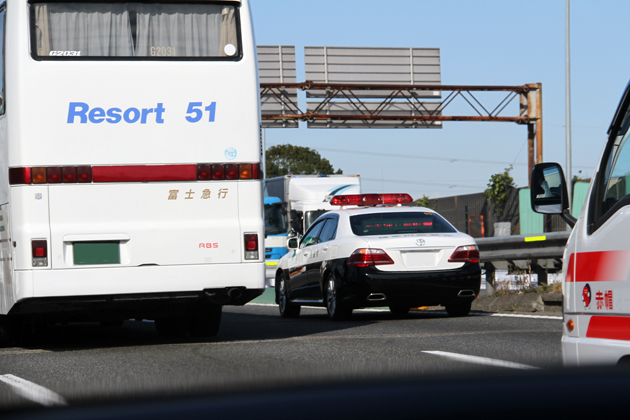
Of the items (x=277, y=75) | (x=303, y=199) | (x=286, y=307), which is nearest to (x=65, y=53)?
(x=286, y=307)

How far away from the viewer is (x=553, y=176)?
4.82 metres

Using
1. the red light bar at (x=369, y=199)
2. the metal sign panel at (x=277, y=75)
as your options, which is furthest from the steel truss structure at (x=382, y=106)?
the red light bar at (x=369, y=199)

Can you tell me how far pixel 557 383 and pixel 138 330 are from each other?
11.7 m

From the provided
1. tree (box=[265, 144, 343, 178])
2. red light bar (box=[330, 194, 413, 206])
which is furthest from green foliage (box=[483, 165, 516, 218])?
tree (box=[265, 144, 343, 178])

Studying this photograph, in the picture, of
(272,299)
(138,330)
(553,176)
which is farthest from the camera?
(272,299)

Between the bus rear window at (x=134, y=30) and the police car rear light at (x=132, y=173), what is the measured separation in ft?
3.64

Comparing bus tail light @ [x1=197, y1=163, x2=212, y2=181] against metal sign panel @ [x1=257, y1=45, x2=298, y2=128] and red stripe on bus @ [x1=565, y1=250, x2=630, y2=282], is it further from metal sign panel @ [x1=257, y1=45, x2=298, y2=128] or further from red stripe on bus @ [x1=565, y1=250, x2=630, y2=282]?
metal sign panel @ [x1=257, y1=45, x2=298, y2=128]

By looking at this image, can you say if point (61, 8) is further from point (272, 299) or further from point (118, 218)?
point (272, 299)

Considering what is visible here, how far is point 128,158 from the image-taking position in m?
9.19

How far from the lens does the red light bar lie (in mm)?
17156

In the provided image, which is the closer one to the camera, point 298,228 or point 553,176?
point 553,176

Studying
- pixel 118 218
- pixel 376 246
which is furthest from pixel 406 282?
pixel 118 218

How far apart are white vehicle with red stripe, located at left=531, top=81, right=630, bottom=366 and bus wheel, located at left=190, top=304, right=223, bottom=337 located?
20.5 feet

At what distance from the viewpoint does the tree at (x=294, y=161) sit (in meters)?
99.0
